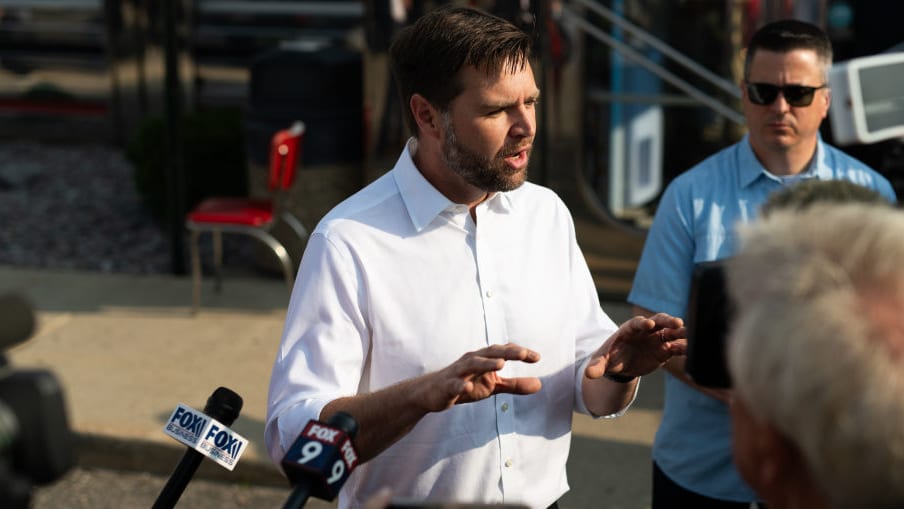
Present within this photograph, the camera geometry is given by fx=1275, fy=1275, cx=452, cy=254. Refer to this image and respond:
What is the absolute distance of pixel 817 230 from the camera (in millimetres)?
1492

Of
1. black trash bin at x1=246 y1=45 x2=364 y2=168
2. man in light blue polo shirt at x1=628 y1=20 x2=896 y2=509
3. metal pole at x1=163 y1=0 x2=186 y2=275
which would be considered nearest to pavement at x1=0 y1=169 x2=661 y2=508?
metal pole at x1=163 y1=0 x2=186 y2=275

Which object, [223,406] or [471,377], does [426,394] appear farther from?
[223,406]

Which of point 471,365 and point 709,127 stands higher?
point 471,365

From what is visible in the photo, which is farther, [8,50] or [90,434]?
[8,50]

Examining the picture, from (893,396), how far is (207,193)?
7.68m

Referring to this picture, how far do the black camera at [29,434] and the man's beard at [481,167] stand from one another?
1.34m

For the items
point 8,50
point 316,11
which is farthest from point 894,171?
point 8,50

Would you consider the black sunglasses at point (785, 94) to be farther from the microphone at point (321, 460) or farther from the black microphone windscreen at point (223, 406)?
the microphone at point (321, 460)

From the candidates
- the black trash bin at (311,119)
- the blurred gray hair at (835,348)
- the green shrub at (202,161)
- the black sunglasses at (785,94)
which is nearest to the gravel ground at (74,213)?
the green shrub at (202,161)

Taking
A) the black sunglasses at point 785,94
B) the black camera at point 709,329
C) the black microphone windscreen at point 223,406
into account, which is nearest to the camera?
the black camera at point 709,329

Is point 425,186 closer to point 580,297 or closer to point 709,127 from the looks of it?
point 580,297

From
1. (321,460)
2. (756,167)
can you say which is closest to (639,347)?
(756,167)

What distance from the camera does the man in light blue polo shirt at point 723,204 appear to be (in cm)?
322

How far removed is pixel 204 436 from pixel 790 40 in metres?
1.96
